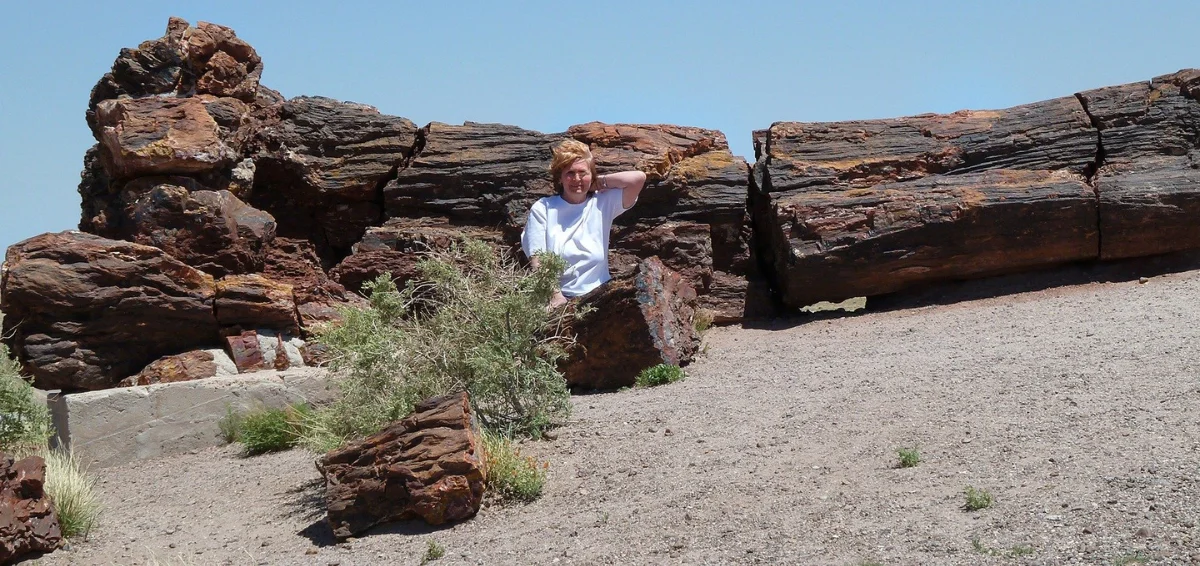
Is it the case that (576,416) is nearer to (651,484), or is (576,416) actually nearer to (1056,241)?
(651,484)

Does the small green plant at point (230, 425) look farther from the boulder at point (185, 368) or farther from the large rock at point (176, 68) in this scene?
the large rock at point (176, 68)

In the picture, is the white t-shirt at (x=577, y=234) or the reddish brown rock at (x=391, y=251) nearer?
the white t-shirt at (x=577, y=234)

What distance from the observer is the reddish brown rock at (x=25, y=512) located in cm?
605

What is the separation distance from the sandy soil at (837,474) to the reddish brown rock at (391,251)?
2.36m


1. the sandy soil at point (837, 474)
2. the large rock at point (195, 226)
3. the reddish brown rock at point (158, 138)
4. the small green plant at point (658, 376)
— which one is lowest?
the sandy soil at point (837, 474)

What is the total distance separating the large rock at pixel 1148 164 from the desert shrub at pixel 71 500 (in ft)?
27.6

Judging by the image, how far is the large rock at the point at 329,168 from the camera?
10367mm

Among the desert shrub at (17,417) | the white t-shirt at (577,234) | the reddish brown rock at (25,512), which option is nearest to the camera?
the reddish brown rock at (25,512)

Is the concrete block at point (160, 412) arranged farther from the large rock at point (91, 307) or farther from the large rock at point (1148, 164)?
the large rock at point (1148, 164)

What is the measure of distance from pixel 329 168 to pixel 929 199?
18.2ft

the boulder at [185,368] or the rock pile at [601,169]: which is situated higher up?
the rock pile at [601,169]

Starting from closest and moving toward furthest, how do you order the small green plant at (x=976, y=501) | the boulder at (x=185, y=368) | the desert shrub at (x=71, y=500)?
the small green plant at (x=976, y=501), the desert shrub at (x=71, y=500), the boulder at (x=185, y=368)

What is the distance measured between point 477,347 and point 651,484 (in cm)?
150

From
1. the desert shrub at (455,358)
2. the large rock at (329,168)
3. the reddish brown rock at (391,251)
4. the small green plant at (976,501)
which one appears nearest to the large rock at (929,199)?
the reddish brown rock at (391,251)
